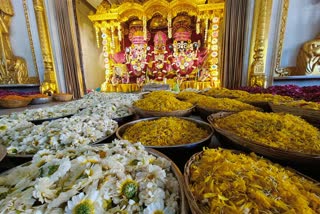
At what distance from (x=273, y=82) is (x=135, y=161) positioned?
306cm

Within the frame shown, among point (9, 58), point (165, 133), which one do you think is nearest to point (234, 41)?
point (165, 133)

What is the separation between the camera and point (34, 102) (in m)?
2.29

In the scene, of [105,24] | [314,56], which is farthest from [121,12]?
[314,56]

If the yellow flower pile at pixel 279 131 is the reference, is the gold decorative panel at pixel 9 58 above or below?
above

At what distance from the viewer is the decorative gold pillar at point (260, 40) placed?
2461mm

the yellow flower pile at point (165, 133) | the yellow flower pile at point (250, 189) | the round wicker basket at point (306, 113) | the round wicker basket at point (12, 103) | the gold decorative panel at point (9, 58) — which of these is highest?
the gold decorative panel at point (9, 58)


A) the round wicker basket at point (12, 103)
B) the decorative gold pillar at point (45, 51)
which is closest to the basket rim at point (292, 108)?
the round wicker basket at point (12, 103)

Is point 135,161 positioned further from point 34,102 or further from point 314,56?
point 314,56

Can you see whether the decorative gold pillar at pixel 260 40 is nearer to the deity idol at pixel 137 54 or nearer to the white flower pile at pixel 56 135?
the white flower pile at pixel 56 135

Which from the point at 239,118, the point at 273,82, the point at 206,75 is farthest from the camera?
the point at 206,75

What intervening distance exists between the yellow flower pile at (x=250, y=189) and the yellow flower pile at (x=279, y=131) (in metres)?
0.15

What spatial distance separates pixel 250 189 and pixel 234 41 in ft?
10.4

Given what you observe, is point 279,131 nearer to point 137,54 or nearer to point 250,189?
point 250,189

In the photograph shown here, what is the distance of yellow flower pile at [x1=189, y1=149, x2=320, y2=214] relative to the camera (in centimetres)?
31
